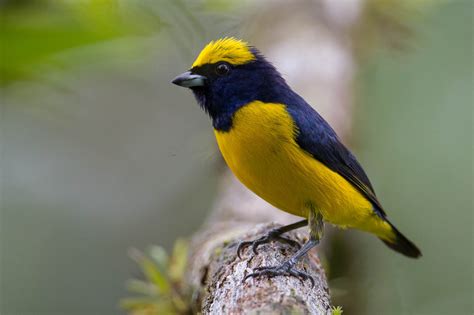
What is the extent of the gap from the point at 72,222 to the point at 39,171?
2.31 feet

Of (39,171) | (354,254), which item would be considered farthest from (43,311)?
(354,254)

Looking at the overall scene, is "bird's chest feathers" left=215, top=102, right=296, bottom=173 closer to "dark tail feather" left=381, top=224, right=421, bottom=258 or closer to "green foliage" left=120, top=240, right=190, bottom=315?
"green foliage" left=120, top=240, right=190, bottom=315

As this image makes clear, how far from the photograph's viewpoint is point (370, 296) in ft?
14.2

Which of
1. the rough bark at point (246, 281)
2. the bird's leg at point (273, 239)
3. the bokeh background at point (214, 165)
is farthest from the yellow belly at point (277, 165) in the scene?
the bokeh background at point (214, 165)

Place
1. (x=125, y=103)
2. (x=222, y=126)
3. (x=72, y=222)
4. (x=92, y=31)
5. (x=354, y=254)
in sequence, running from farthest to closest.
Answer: (x=125, y=103), (x=72, y=222), (x=354, y=254), (x=222, y=126), (x=92, y=31)

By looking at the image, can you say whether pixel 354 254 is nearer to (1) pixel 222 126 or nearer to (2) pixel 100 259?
(1) pixel 222 126

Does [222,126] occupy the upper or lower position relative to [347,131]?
lower

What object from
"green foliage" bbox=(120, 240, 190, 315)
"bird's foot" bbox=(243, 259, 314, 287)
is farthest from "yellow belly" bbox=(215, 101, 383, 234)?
"green foliage" bbox=(120, 240, 190, 315)

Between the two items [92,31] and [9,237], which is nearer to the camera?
[92,31]

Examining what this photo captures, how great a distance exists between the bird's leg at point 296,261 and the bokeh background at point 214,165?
3.48 feet

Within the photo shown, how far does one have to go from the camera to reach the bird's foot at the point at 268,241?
2859mm

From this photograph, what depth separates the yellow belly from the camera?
9.87 ft

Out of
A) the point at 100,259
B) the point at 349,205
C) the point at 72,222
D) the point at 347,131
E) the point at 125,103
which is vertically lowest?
the point at 349,205

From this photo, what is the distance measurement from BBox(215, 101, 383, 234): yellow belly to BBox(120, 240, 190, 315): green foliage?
77cm
